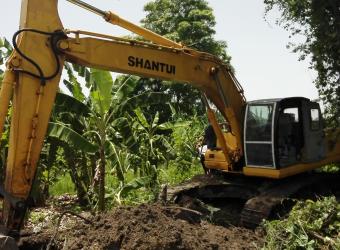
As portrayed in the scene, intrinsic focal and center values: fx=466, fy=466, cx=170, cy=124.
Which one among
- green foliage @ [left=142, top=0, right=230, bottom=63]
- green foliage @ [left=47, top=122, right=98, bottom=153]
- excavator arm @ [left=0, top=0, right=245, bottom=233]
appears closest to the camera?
excavator arm @ [left=0, top=0, right=245, bottom=233]

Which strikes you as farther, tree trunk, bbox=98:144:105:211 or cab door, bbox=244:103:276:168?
tree trunk, bbox=98:144:105:211

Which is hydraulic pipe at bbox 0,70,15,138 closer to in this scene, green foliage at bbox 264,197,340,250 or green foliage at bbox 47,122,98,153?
green foliage at bbox 47,122,98,153

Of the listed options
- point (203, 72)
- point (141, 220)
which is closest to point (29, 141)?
point (141, 220)

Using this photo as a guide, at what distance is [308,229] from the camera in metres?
6.23

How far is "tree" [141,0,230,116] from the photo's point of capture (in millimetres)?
24578

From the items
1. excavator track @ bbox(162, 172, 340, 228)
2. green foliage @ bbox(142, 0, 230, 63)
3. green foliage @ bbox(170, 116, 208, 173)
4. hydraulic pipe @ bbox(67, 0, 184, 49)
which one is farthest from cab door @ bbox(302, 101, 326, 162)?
green foliage @ bbox(142, 0, 230, 63)

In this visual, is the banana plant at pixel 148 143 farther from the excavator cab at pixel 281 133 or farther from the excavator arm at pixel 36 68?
the excavator arm at pixel 36 68

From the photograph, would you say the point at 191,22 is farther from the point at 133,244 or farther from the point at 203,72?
the point at 133,244

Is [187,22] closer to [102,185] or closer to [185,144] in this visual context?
[185,144]

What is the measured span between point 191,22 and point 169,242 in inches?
858

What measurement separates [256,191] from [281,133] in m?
1.12

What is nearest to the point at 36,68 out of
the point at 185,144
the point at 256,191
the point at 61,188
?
the point at 256,191

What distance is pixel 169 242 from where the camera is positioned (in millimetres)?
5578

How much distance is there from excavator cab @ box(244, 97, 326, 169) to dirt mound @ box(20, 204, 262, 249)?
1671 mm
